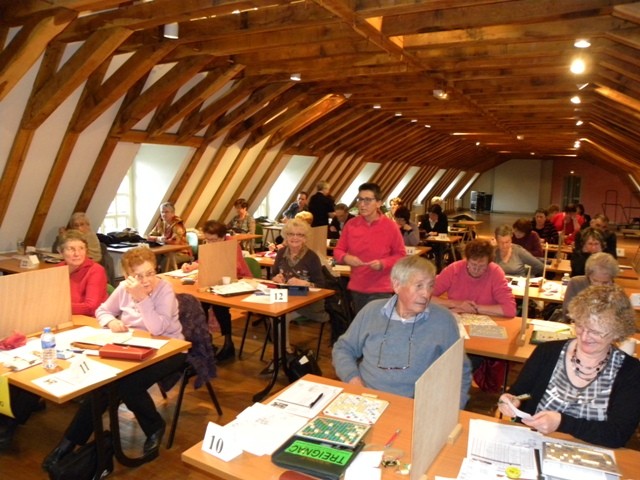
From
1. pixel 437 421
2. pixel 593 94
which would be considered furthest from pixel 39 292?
pixel 593 94

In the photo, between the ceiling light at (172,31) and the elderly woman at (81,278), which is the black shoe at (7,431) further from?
the ceiling light at (172,31)

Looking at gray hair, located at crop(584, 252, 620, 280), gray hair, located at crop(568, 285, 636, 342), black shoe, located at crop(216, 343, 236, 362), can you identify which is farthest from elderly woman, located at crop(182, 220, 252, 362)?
gray hair, located at crop(568, 285, 636, 342)

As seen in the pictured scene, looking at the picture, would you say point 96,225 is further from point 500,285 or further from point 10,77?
point 500,285

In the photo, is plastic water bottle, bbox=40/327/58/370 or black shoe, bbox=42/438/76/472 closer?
plastic water bottle, bbox=40/327/58/370

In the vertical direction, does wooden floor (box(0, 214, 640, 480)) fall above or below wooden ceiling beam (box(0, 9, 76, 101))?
below

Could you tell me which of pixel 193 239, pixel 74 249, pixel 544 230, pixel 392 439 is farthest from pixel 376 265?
pixel 544 230

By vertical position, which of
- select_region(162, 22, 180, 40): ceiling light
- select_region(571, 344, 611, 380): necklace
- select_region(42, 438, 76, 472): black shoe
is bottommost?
select_region(42, 438, 76, 472): black shoe

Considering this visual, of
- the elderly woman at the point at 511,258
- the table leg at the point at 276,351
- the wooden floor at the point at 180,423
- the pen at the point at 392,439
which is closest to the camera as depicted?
the pen at the point at 392,439

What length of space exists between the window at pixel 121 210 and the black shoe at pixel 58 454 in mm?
6067

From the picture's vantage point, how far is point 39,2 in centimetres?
418

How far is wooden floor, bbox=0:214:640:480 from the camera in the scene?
322 centimetres

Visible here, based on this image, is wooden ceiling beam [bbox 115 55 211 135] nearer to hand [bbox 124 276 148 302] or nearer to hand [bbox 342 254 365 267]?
hand [bbox 342 254 365 267]

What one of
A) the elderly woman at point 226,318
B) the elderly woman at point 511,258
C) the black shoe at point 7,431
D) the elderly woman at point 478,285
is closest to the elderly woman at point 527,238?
the elderly woman at point 511,258

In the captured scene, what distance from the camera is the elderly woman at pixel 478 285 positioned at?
3.92 metres
